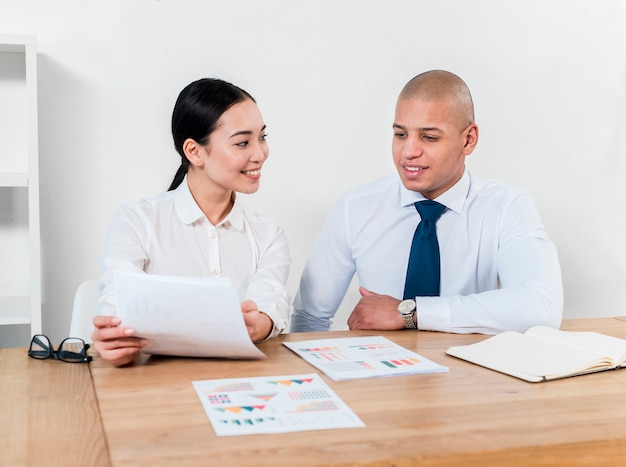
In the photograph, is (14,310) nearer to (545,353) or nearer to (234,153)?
(234,153)

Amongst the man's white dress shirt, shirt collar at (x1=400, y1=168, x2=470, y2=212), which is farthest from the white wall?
shirt collar at (x1=400, y1=168, x2=470, y2=212)

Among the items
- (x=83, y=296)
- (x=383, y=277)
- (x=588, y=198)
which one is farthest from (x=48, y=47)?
(x=588, y=198)

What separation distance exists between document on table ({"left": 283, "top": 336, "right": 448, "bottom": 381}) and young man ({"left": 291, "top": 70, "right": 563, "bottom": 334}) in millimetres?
286

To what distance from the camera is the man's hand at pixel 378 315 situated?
189 centimetres

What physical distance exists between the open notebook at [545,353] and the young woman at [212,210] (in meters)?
0.58

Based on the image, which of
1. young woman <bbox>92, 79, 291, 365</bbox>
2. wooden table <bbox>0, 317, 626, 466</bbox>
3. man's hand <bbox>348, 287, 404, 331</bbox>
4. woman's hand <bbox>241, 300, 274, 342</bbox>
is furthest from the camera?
young woman <bbox>92, 79, 291, 365</bbox>

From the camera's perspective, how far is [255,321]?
1.66 m

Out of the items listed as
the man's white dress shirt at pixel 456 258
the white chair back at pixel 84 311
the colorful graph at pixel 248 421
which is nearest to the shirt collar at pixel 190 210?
the white chair back at pixel 84 311

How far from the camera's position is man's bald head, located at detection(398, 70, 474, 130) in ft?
7.56

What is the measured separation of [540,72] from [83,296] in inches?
83.0

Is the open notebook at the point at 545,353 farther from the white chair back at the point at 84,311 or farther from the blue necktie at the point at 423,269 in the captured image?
the white chair back at the point at 84,311

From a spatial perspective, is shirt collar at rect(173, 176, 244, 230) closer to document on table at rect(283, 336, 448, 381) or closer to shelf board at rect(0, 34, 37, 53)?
document on table at rect(283, 336, 448, 381)

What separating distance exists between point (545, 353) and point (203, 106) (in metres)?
1.11

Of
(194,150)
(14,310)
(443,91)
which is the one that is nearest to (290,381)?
(194,150)
